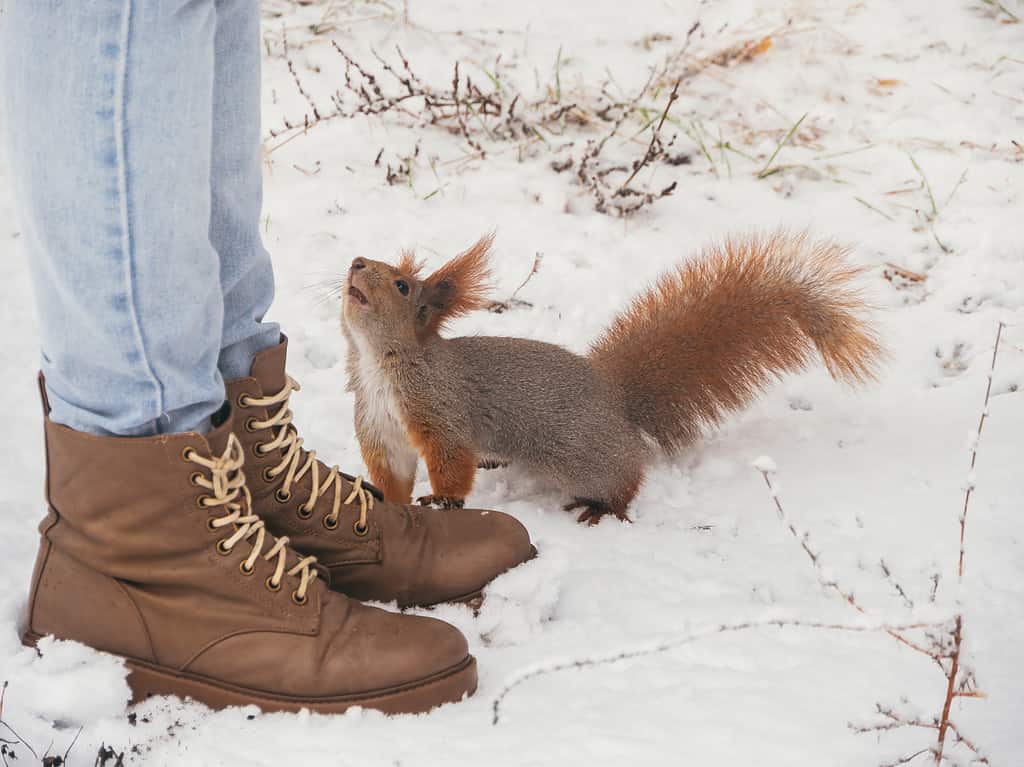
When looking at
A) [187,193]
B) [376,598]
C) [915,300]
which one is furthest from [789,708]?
[915,300]

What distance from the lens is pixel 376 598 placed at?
157 cm

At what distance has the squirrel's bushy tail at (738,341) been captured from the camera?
2.07m

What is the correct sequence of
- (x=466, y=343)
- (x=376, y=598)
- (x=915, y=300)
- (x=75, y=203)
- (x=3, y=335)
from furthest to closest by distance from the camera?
(x=915, y=300) → (x=3, y=335) → (x=466, y=343) → (x=376, y=598) → (x=75, y=203)

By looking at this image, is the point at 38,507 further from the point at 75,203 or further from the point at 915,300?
the point at 915,300

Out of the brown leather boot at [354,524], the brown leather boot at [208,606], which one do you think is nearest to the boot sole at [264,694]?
the brown leather boot at [208,606]

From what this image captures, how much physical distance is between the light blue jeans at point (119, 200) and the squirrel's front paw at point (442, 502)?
0.73 m

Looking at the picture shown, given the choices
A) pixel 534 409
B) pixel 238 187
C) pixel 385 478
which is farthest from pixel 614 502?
pixel 238 187

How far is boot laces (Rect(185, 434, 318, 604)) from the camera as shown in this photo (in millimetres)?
1241

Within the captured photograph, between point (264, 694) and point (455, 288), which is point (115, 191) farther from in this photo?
point (455, 288)

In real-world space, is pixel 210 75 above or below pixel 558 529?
above

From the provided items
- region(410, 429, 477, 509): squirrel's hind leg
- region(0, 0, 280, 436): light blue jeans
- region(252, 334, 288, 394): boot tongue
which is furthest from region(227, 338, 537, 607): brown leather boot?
region(410, 429, 477, 509): squirrel's hind leg

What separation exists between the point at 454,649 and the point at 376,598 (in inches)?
10.5

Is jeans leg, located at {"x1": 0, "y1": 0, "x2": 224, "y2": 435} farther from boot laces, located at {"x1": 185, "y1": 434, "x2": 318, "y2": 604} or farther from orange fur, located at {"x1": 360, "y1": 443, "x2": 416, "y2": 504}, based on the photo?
orange fur, located at {"x1": 360, "y1": 443, "x2": 416, "y2": 504}

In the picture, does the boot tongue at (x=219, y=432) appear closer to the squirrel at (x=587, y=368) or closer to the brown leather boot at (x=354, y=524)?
the brown leather boot at (x=354, y=524)
